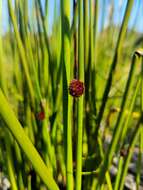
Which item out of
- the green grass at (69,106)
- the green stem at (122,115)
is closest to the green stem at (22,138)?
the green grass at (69,106)

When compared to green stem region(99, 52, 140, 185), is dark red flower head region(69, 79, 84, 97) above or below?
above

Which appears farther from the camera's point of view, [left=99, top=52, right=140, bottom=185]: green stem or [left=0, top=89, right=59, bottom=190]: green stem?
[left=99, top=52, right=140, bottom=185]: green stem

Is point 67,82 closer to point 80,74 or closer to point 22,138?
point 80,74

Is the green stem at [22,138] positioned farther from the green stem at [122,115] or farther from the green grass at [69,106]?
the green stem at [122,115]

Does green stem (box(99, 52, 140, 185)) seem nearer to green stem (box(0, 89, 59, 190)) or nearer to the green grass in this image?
the green grass

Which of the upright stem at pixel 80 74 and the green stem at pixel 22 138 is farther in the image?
the upright stem at pixel 80 74

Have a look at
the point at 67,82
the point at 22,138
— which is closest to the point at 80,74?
the point at 67,82

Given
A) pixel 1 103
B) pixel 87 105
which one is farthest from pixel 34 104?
pixel 1 103

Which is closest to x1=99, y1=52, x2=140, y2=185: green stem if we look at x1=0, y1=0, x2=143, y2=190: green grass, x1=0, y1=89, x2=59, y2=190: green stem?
x1=0, y1=0, x2=143, y2=190: green grass

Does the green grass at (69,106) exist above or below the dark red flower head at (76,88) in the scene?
below

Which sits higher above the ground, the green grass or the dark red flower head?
the dark red flower head

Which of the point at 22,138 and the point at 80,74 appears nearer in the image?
the point at 22,138

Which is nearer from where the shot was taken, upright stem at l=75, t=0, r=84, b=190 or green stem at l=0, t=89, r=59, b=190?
green stem at l=0, t=89, r=59, b=190
